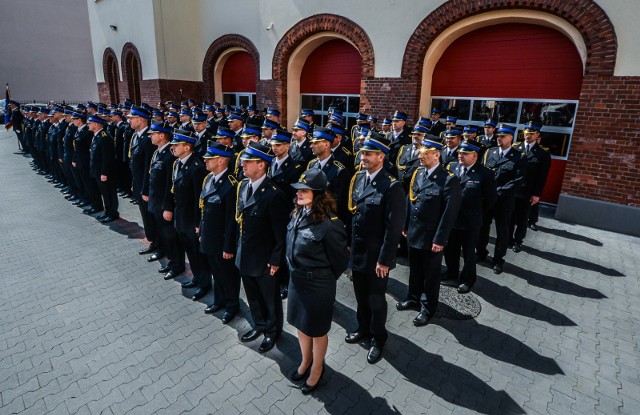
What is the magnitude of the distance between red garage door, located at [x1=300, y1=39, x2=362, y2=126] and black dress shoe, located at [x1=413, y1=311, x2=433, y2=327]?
28.1 feet

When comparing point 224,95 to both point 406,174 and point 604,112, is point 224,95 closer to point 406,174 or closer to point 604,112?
point 406,174

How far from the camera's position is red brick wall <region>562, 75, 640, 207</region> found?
687 cm

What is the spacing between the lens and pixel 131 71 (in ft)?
54.8

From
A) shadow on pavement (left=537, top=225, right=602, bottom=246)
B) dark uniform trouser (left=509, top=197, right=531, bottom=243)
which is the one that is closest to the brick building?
shadow on pavement (left=537, top=225, right=602, bottom=246)

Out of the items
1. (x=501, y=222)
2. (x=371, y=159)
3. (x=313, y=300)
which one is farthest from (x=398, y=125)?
(x=313, y=300)

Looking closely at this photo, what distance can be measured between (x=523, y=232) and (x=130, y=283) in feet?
20.8

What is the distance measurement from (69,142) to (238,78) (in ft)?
25.4

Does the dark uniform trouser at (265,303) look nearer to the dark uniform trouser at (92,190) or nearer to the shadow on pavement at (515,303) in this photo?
the shadow on pavement at (515,303)

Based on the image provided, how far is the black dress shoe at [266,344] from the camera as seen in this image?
150 inches

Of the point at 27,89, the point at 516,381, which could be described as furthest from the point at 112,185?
the point at 27,89

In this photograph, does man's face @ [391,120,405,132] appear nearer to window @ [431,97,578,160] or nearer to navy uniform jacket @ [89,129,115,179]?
window @ [431,97,578,160]

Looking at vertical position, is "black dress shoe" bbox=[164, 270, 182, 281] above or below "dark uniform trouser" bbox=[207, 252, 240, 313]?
below

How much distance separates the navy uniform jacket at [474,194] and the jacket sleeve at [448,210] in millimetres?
815

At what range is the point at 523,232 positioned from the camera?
20.7ft
